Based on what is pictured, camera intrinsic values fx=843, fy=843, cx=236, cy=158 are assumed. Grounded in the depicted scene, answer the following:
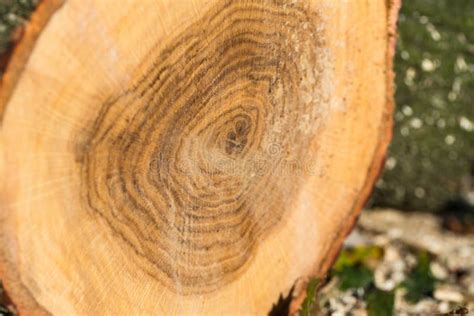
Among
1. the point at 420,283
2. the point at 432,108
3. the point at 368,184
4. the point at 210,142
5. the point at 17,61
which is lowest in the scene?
the point at 420,283

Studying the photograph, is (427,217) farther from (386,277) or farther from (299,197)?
(299,197)

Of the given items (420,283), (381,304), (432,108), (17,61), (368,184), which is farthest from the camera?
(432,108)

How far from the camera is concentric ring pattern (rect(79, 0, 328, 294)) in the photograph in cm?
150

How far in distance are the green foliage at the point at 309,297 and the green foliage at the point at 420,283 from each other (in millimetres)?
587

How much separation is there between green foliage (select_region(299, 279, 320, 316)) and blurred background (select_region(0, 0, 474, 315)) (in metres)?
0.33

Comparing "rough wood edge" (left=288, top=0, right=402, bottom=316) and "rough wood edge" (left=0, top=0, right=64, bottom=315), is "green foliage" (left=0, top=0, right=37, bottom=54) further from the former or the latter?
"rough wood edge" (left=288, top=0, right=402, bottom=316)

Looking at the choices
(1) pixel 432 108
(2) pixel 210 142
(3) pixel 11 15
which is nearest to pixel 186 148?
(2) pixel 210 142

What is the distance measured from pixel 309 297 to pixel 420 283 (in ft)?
2.26

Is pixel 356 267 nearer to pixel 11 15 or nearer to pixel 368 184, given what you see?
pixel 368 184

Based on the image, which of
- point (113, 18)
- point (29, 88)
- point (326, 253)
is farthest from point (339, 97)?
point (29, 88)

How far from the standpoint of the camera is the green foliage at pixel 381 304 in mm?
2299

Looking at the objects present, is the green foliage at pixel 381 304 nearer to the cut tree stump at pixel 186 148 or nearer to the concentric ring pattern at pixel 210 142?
the cut tree stump at pixel 186 148

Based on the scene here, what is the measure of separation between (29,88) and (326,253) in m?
1.03

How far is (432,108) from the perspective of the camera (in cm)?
294
